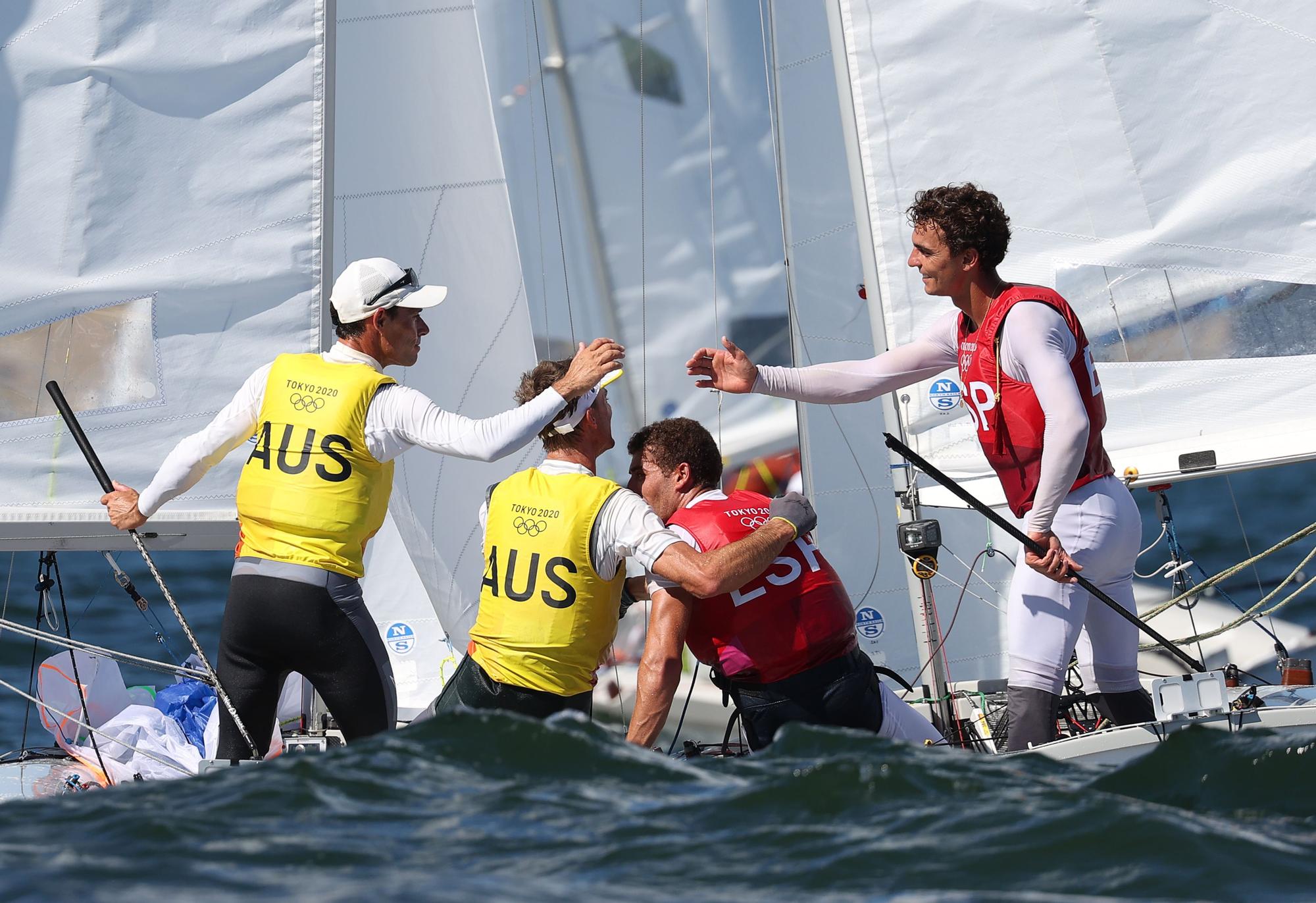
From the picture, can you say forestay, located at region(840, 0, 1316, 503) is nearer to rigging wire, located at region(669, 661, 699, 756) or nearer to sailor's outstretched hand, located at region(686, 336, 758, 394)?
rigging wire, located at region(669, 661, 699, 756)

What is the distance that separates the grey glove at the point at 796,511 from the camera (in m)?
2.80

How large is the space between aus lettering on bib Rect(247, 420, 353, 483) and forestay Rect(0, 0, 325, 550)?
3.14ft

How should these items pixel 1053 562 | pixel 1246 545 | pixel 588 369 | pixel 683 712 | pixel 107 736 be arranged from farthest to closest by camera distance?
pixel 1246 545, pixel 107 736, pixel 683 712, pixel 588 369, pixel 1053 562

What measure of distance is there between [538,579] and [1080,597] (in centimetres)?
99

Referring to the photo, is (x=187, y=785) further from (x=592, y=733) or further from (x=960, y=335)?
(x=960, y=335)

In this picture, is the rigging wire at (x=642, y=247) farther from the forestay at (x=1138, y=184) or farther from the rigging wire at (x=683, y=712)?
the rigging wire at (x=683, y=712)

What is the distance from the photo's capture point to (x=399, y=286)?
3.00m

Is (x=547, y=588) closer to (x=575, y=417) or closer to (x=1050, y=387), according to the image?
(x=575, y=417)

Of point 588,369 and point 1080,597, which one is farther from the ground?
point 588,369

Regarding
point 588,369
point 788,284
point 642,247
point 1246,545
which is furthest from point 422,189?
point 1246,545

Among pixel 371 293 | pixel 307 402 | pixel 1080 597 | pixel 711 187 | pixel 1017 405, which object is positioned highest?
pixel 711 187

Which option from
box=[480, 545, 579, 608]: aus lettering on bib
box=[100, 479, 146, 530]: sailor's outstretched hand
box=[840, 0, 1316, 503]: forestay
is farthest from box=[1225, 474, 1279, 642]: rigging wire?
box=[100, 479, 146, 530]: sailor's outstretched hand

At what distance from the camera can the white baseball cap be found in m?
2.96

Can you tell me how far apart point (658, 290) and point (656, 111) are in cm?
58
